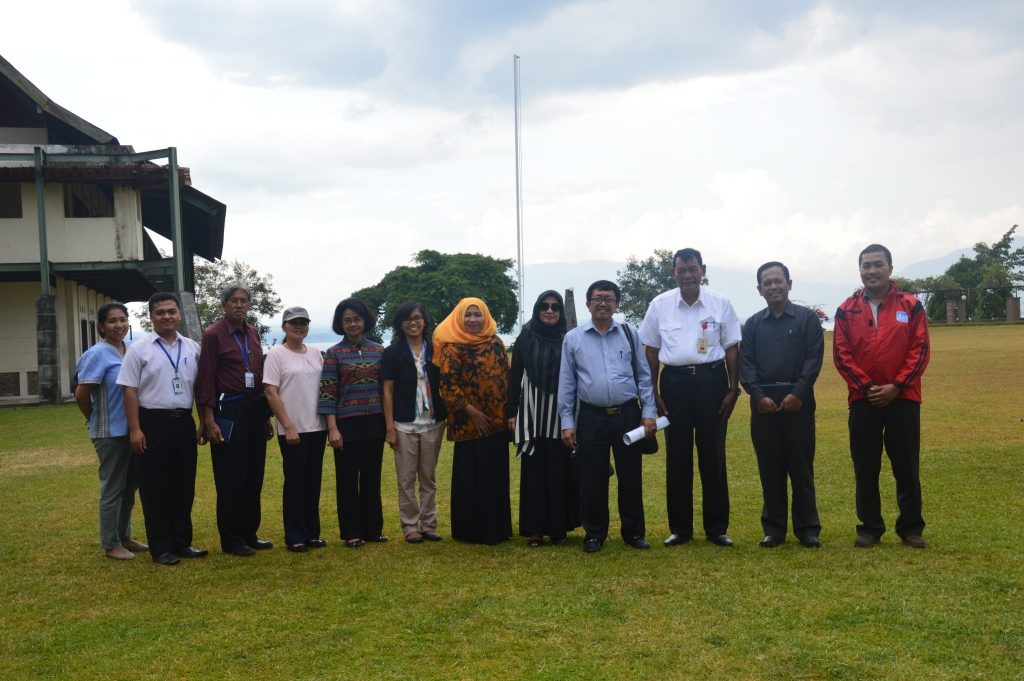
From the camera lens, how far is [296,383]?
248 inches

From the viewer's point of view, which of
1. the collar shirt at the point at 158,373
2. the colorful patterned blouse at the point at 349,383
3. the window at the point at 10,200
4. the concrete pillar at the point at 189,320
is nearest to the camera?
the collar shirt at the point at 158,373

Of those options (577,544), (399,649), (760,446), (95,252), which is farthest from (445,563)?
(95,252)

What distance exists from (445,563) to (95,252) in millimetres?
17529

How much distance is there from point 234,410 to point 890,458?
4116mm

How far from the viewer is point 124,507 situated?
6484 mm

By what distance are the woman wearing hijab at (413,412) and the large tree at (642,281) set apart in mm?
64105

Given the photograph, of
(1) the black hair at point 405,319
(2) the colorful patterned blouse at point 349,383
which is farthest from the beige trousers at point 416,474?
(1) the black hair at point 405,319

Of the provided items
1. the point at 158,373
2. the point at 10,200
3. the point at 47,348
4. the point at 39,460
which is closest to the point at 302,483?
the point at 158,373

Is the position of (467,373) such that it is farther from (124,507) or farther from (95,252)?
(95,252)

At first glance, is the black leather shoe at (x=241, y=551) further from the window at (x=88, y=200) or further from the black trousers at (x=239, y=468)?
the window at (x=88, y=200)

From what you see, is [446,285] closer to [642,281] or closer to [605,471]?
[642,281]

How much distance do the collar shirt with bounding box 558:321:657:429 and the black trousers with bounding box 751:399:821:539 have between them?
73 cm

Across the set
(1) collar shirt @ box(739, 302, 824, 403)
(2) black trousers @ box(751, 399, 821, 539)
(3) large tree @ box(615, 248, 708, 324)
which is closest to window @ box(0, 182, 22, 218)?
(1) collar shirt @ box(739, 302, 824, 403)

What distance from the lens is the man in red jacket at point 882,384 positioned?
5777mm
